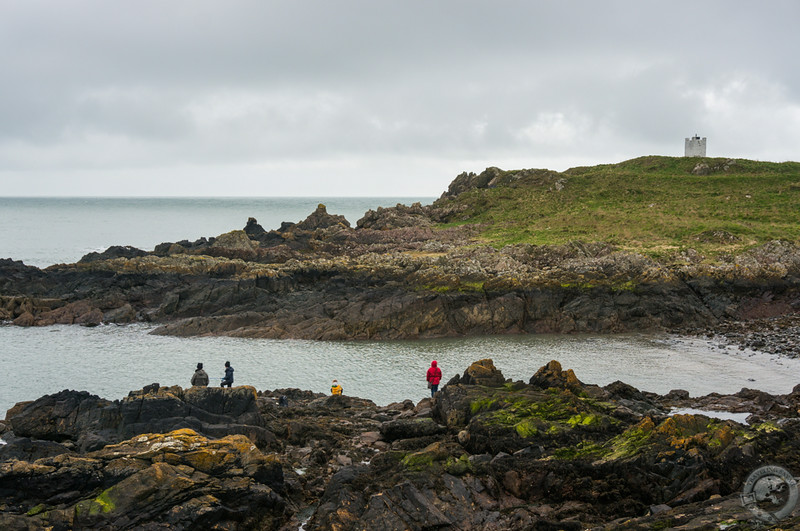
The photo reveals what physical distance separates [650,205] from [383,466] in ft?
215

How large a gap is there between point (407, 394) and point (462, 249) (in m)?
30.8

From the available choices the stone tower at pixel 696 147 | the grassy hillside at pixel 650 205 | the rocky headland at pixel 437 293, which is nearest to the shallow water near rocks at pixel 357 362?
the rocky headland at pixel 437 293

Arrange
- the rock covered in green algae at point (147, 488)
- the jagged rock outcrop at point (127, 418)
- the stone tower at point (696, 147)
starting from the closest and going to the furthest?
the rock covered in green algae at point (147, 488), the jagged rock outcrop at point (127, 418), the stone tower at point (696, 147)

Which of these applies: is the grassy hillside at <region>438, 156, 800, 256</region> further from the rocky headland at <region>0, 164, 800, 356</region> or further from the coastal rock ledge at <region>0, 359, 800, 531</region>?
the coastal rock ledge at <region>0, 359, 800, 531</region>

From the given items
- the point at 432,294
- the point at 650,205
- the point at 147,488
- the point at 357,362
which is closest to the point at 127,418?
the point at 147,488

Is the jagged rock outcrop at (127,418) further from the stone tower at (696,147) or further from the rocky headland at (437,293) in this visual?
the stone tower at (696,147)

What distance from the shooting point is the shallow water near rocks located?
1139 inches

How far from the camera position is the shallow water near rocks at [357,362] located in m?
28.9

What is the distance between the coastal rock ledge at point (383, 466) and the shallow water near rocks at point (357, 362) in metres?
9.66

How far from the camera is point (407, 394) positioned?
2758cm

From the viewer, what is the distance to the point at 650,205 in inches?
2852

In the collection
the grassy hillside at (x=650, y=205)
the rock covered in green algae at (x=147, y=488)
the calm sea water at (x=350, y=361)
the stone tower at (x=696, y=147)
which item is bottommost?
the calm sea water at (x=350, y=361)

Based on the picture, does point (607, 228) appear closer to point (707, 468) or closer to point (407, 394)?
point (407, 394)

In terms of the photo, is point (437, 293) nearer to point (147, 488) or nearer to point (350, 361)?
point (350, 361)
